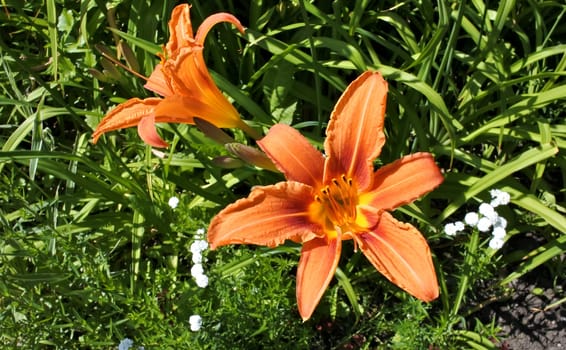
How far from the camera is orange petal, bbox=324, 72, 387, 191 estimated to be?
1.61m

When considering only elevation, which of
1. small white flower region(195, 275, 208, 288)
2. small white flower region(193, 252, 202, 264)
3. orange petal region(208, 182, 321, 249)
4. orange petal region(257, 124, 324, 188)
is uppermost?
orange petal region(257, 124, 324, 188)

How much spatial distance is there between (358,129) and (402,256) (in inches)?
14.2

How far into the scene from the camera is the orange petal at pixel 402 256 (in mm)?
1474

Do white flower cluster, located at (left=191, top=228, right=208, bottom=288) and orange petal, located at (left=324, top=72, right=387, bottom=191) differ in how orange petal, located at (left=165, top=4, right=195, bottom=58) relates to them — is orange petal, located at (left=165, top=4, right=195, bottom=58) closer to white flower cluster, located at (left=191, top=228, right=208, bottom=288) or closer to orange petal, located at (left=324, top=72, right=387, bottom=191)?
orange petal, located at (left=324, top=72, right=387, bottom=191)

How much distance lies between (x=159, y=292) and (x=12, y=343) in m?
0.59

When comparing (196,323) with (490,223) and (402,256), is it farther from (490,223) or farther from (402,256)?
(490,223)

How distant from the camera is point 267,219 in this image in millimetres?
1600

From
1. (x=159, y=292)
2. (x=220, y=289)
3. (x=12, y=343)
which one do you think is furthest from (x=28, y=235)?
(x=220, y=289)

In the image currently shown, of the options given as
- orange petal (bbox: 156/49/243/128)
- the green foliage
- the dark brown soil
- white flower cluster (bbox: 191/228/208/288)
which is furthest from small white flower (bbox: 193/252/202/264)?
the dark brown soil

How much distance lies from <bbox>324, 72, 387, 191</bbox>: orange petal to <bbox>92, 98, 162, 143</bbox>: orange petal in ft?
1.68

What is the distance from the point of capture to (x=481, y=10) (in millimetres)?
2305

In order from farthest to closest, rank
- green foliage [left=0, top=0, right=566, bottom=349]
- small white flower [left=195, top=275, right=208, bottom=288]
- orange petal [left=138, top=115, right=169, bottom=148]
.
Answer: green foliage [left=0, top=0, right=566, bottom=349], small white flower [left=195, top=275, right=208, bottom=288], orange petal [left=138, top=115, right=169, bottom=148]

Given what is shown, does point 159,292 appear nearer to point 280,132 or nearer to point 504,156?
point 280,132

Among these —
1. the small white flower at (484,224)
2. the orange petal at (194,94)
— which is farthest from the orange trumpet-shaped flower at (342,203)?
the small white flower at (484,224)
